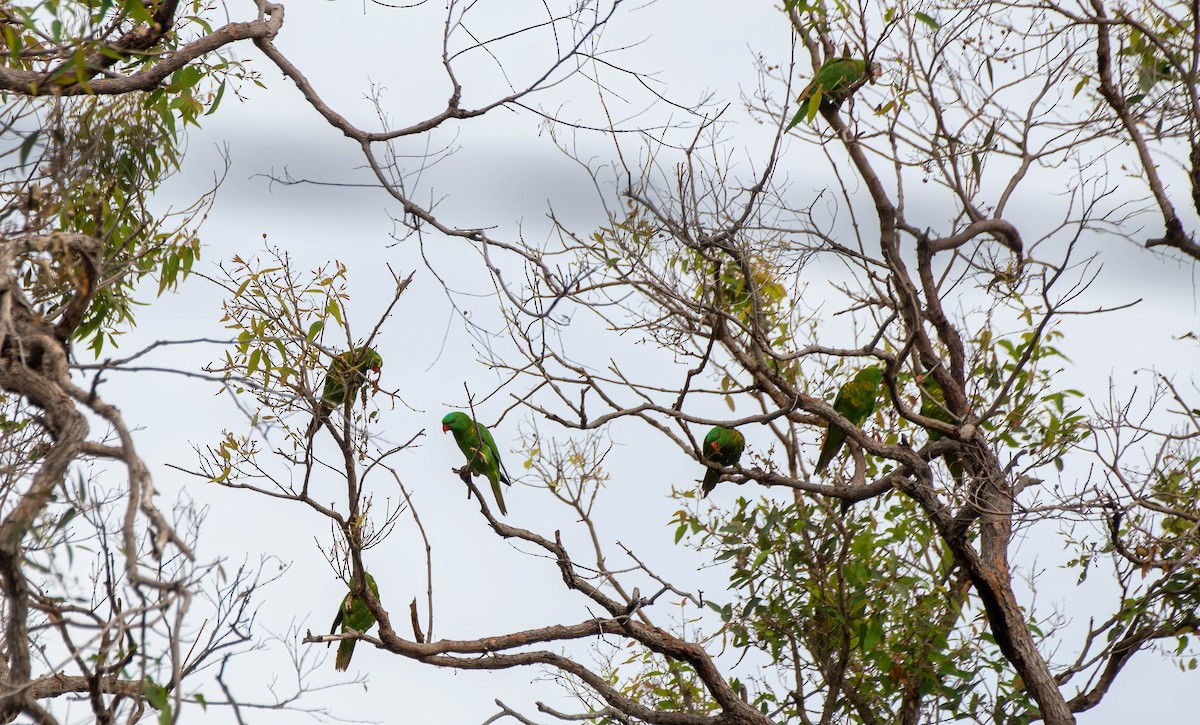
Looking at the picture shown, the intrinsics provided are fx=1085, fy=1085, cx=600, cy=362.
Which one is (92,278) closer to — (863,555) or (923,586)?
(863,555)

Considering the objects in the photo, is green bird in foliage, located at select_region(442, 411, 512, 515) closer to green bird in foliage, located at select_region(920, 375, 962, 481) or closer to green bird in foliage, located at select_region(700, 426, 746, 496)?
green bird in foliage, located at select_region(700, 426, 746, 496)

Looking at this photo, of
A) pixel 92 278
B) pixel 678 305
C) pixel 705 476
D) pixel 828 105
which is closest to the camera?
pixel 92 278

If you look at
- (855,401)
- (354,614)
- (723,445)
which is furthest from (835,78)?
(354,614)

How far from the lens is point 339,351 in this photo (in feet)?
12.6

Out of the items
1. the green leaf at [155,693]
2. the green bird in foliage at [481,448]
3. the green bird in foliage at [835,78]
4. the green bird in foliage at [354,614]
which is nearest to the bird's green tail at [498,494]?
the green bird in foliage at [481,448]

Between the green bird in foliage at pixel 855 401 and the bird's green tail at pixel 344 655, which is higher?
the green bird in foliage at pixel 855 401

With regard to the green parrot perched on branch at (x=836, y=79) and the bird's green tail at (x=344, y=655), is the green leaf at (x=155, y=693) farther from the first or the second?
the green parrot perched on branch at (x=836, y=79)

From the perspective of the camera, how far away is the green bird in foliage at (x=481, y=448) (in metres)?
4.89

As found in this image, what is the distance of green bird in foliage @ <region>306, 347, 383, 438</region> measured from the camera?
366cm

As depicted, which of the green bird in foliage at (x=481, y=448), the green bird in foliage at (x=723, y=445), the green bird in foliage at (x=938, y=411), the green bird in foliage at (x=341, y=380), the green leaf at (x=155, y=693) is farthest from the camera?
the green bird in foliage at (x=723, y=445)

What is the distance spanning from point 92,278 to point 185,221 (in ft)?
5.10

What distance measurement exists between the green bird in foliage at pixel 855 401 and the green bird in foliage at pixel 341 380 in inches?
81.3

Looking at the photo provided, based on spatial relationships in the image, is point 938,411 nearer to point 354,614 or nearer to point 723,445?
point 723,445

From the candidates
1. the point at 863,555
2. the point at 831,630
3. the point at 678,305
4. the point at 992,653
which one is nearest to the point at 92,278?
the point at 678,305
